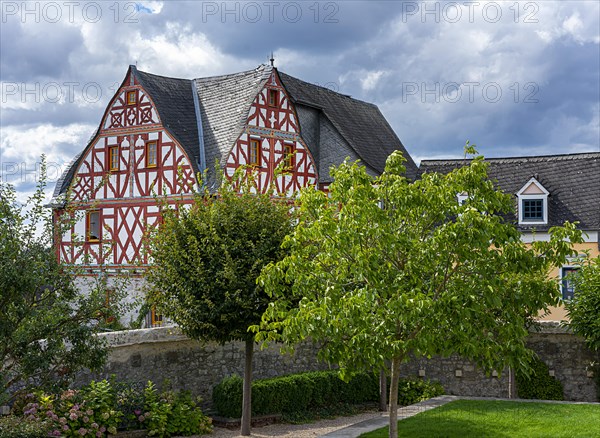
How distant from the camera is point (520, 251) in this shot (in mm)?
10117

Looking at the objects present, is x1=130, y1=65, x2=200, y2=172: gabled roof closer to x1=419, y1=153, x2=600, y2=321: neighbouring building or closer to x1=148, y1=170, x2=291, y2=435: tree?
x1=419, y1=153, x2=600, y2=321: neighbouring building

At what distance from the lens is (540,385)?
17.6 m

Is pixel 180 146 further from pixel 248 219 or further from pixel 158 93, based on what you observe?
pixel 248 219

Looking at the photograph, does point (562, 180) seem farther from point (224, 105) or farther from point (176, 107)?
point (176, 107)

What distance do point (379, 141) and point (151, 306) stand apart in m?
21.8

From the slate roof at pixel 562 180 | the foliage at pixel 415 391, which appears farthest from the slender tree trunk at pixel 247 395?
the slate roof at pixel 562 180

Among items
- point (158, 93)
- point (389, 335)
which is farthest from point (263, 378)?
point (158, 93)

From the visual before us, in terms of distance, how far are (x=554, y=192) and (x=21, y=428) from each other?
67.7 ft

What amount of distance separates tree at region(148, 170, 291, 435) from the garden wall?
38.0 inches

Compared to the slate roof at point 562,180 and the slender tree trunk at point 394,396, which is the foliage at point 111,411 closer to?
the slender tree trunk at point 394,396

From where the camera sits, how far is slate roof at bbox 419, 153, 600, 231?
2580 cm

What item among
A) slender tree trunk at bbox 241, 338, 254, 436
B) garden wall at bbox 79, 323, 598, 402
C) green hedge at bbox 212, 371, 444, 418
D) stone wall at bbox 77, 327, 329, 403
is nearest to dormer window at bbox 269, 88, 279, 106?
garden wall at bbox 79, 323, 598, 402

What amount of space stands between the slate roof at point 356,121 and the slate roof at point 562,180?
4.79 metres

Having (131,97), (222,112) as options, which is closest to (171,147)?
(131,97)
